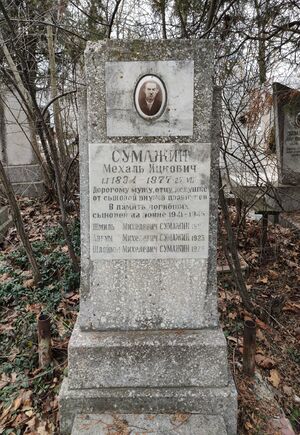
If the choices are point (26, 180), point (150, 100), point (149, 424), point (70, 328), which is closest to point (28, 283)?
point (70, 328)

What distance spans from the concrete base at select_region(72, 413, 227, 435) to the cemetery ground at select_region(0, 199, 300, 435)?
3.2 inches

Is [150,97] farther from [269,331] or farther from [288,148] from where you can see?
[288,148]

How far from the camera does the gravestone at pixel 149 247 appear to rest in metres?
2.03

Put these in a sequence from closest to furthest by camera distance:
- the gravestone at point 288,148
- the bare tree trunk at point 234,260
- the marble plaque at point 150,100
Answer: the marble plaque at point 150,100 < the bare tree trunk at point 234,260 < the gravestone at point 288,148

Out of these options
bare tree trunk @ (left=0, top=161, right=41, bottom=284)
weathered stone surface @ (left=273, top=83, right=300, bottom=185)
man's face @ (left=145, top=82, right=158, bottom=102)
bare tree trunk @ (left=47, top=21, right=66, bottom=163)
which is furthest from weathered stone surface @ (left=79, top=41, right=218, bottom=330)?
weathered stone surface @ (left=273, top=83, right=300, bottom=185)

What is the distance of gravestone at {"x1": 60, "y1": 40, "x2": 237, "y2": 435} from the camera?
203 centimetres

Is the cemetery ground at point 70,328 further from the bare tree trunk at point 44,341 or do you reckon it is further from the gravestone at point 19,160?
the gravestone at point 19,160

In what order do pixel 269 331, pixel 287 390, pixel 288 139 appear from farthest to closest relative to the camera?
1. pixel 288 139
2. pixel 269 331
3. pixel 287 390

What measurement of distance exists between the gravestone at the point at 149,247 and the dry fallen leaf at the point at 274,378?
0.68 meters

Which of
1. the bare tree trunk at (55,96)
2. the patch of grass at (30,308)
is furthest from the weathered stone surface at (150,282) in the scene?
the bare tree trunk at (55,96)

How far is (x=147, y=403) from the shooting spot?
219 centimetres

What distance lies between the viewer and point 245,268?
4301mm

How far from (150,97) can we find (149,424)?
188 centimetres

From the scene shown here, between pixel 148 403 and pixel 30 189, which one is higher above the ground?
pixel 30 189
